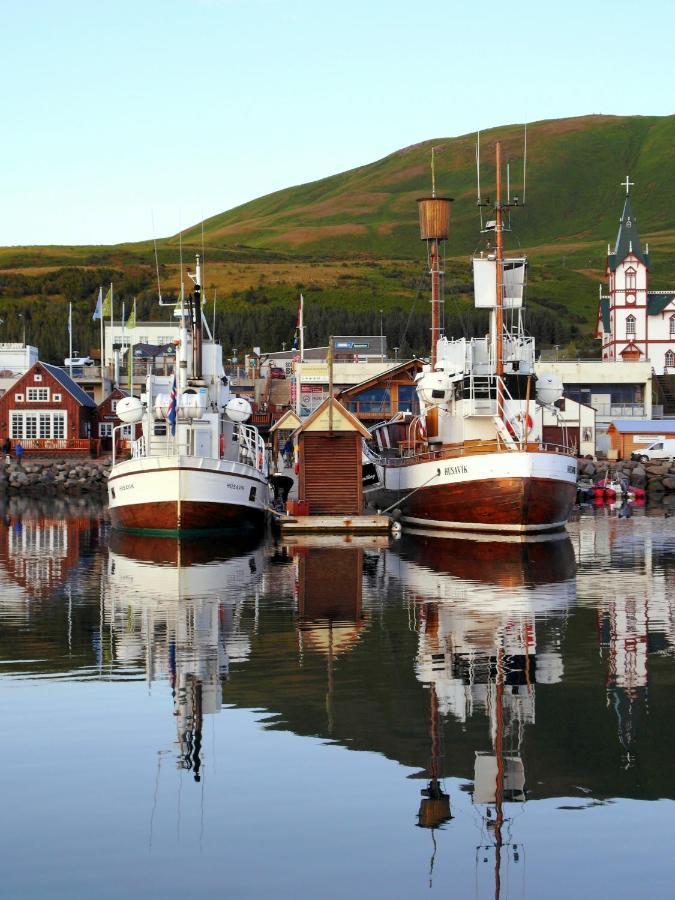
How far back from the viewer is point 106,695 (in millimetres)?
20172

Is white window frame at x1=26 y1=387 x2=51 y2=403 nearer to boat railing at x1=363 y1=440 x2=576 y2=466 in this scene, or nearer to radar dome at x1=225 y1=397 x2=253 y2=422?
boat railing at x1=363 y1=440 x2=576 y2=466

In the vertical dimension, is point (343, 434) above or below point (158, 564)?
above

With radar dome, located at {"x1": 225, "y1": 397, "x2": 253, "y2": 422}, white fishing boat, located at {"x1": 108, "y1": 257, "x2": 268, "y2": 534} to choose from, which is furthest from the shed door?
radar dome, located at {"x1": 225, "y1": 397, "x2": 253, "y2": 422}

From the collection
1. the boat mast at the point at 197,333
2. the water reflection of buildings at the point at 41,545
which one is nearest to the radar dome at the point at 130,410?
the boat mast at the point at 197,333

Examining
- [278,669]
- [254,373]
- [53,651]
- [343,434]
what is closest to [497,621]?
[278,669]

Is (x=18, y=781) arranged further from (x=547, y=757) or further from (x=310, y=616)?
(x=310, y=616)

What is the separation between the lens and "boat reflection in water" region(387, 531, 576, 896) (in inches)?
586

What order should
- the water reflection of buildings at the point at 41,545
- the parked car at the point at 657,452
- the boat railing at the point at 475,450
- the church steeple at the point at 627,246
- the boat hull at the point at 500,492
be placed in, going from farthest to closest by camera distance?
the church steeple at the point at 627,246 → the parked car at the point at 657,452 → the boat railing at the point at 475,450 → the boat hull at the point at 500,492 → the water reflection of buildings at the point at 41,545

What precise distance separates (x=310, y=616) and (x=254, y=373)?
272 ft

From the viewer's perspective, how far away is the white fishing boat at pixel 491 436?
47938 mm

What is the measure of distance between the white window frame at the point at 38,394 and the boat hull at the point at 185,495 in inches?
1965

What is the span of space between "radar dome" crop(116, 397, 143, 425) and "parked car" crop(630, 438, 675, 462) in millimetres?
50054

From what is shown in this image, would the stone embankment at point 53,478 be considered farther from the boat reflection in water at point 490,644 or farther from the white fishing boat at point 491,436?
the boat reflection in water at point 490,644

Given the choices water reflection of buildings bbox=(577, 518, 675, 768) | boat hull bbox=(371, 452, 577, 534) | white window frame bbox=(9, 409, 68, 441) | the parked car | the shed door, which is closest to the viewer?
water reflection of buildings bbox=(577, 518, 675, 768)
